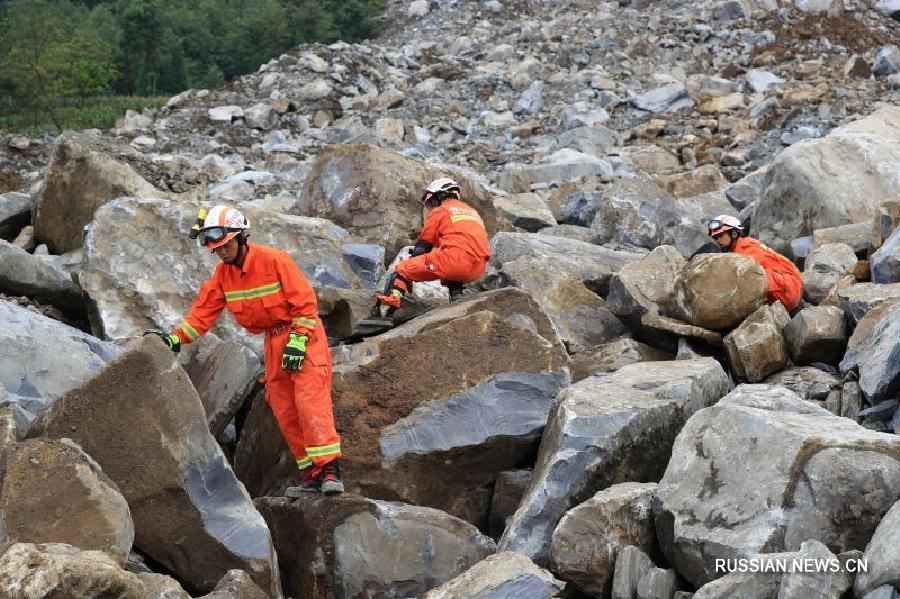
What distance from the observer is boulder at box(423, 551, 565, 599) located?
469 cm

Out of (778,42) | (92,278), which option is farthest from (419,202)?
(778,42)

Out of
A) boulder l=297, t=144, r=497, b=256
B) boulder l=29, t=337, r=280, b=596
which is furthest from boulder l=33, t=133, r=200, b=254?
boulder l=29, t=337, r=280, b=596

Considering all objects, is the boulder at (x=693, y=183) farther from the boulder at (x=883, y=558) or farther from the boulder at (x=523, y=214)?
the boulder at (x=883, y=558)

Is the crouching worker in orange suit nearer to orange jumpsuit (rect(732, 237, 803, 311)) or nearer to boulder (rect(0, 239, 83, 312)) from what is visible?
orange jumpsuit (rect(732, 237, 803, 311))

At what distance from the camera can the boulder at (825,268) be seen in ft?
28.1

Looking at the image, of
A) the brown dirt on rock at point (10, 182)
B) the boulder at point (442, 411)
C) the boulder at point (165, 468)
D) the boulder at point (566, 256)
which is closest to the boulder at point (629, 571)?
the boulder at point (442, 411)

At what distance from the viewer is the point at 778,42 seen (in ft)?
76.2

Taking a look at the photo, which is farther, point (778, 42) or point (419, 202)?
point (778, 42)

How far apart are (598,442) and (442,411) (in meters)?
1.14

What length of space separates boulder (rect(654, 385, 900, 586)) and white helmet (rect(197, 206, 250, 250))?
2.69 metres

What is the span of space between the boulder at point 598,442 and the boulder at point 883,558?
1.61 metres

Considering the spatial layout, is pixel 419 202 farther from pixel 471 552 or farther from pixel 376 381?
pixel 471 552

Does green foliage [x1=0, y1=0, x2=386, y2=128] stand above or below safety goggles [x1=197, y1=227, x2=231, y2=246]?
below

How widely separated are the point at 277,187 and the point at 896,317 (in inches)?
373
